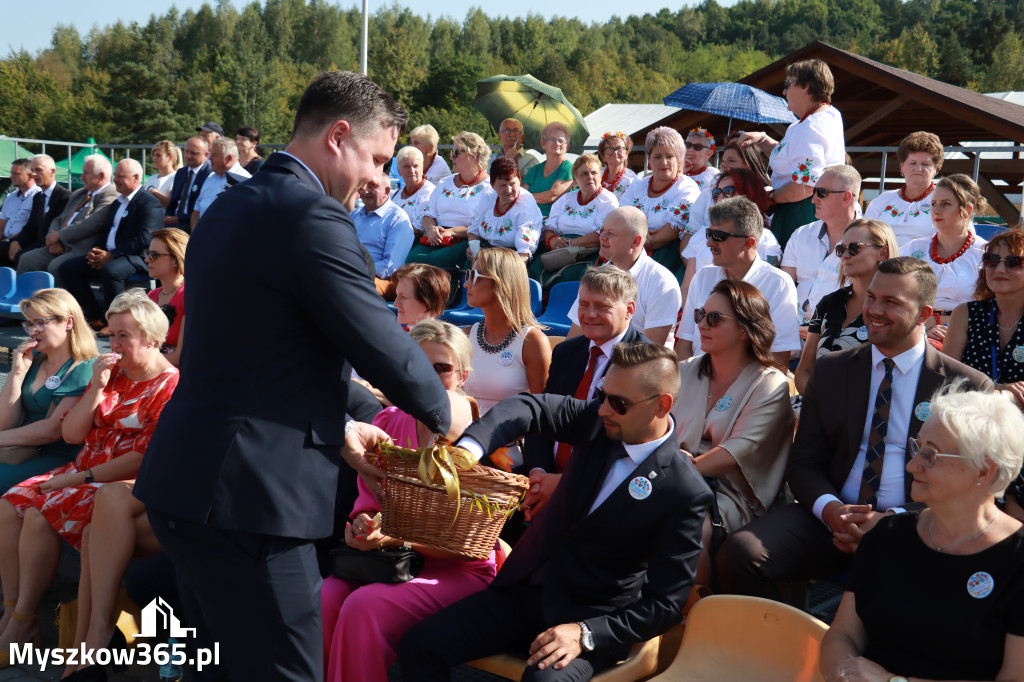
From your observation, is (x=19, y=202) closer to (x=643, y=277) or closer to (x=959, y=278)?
(x=643, y=277)


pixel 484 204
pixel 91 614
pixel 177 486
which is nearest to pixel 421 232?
pixel 484 204

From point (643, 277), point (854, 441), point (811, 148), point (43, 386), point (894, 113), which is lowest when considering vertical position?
point (43, 386)

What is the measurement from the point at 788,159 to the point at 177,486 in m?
4.98

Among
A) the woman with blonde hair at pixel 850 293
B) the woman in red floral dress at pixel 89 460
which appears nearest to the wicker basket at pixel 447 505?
A: the woman in red floral dress at pixel 89 460

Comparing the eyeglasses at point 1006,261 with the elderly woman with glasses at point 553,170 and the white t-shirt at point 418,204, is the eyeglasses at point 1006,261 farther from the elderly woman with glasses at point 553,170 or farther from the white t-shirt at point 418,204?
the white t-shirt at point 418,204

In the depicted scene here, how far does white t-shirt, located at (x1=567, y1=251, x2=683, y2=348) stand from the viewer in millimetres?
4922

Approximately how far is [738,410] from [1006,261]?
4.17 ft

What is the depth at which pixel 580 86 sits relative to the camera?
7062 centimetres

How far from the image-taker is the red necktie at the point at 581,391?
3689 mm

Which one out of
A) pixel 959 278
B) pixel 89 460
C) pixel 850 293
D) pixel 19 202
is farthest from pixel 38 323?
pixel 19 202

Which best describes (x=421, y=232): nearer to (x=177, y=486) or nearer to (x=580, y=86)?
(x=177, y=486)

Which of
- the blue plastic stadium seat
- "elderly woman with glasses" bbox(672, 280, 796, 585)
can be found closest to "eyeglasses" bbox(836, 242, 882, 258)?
"elderly woman with glasses" bbox(672, 280, 796, 585)

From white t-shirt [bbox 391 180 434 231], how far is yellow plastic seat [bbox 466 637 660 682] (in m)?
6.05

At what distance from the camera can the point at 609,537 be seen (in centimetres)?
Answer: 267
